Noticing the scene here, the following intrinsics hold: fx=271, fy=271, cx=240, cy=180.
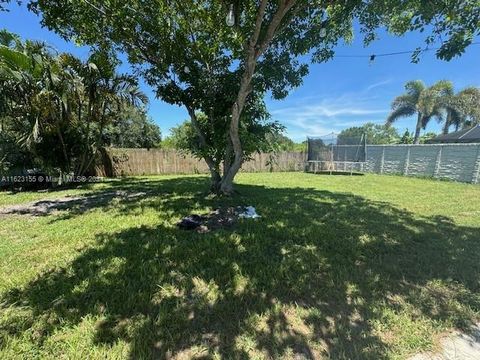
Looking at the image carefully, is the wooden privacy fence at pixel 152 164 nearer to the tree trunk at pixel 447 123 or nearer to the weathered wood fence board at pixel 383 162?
the weathered wood fence board at pixel 383 162

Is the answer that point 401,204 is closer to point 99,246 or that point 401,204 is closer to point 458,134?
point 99,246

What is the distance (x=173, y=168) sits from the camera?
14.7 metres

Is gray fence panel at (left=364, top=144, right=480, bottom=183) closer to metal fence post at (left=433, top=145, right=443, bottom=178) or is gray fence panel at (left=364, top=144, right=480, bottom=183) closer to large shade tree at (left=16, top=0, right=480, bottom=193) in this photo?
metal fence post at (left=433, top=145, right=443, bottom=178)

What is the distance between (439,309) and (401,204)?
4470 millimetres

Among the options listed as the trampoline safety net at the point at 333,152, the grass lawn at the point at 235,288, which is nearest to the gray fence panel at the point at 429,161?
the trampoline safety net at the point at 333,152

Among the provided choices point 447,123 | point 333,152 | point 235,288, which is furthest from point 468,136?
point 235,288

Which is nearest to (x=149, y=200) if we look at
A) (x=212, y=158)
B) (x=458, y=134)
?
(x=212, y=158)

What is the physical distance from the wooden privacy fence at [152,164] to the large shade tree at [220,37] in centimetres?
518

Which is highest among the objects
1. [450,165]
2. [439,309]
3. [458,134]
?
[458,134]

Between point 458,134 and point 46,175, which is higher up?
point 458,134

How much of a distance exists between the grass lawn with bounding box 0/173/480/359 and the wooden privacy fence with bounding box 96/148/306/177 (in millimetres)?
7705

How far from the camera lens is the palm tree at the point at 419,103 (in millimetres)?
19625

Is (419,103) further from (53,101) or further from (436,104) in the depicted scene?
(53,101)

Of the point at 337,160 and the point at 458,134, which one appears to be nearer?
the point at 337,160
